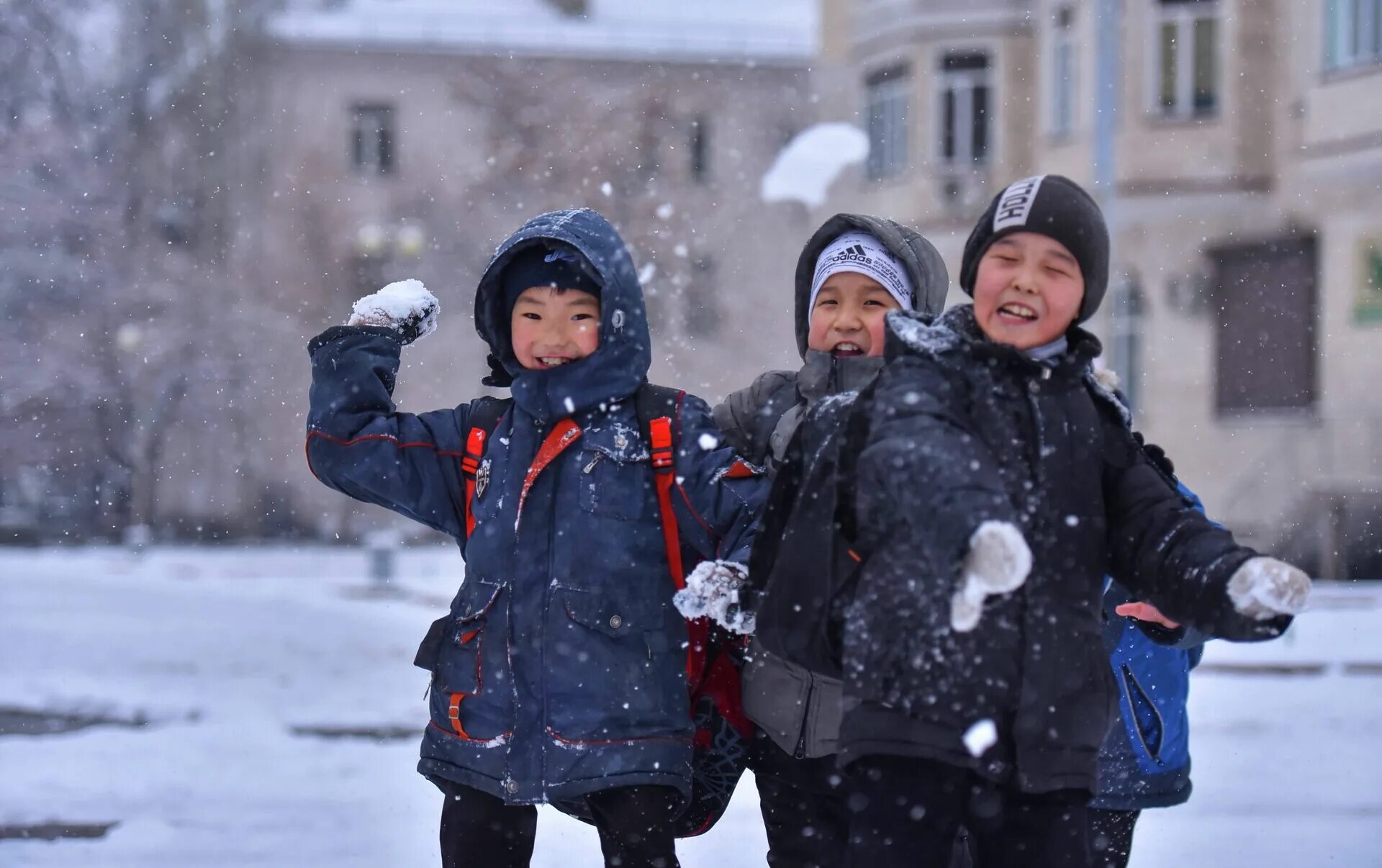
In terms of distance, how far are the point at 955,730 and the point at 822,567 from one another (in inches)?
13.4

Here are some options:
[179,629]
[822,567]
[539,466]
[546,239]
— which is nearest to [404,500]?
[539,466]

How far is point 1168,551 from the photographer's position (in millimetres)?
2348

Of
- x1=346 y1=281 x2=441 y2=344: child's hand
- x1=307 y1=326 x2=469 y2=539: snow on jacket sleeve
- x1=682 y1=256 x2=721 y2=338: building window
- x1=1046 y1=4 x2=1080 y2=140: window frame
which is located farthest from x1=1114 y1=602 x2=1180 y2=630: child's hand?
x1=682 y1=256 x2=721 y2=338: building window

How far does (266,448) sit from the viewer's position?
25.0m

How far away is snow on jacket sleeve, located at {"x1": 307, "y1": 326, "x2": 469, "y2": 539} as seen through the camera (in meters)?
2.99

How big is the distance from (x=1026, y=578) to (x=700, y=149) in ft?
77.4

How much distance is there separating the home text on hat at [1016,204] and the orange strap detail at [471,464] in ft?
3.74

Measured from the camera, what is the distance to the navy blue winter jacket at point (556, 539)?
2.84m

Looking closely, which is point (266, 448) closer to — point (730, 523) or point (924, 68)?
point (924, 68)

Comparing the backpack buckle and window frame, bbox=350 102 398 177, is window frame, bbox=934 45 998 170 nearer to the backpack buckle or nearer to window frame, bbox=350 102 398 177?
window frame, bbox=350 102 398 177

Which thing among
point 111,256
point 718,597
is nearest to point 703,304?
point 111,256

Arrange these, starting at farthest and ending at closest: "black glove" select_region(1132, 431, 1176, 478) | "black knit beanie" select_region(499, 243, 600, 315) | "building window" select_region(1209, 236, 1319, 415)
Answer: "building window" select_region(1209, 236, 1319, 415) < "black knit beanie" select_region(499, 243, 600, 315) < "black glove" select_region(1132, 431, 1176, 478)

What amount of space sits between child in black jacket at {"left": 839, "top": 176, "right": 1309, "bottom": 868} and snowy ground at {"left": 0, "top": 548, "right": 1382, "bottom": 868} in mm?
2525

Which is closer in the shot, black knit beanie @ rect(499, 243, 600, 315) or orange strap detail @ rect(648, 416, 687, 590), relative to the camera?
orange strap detail @ rect(648, 416, 687, 590)
